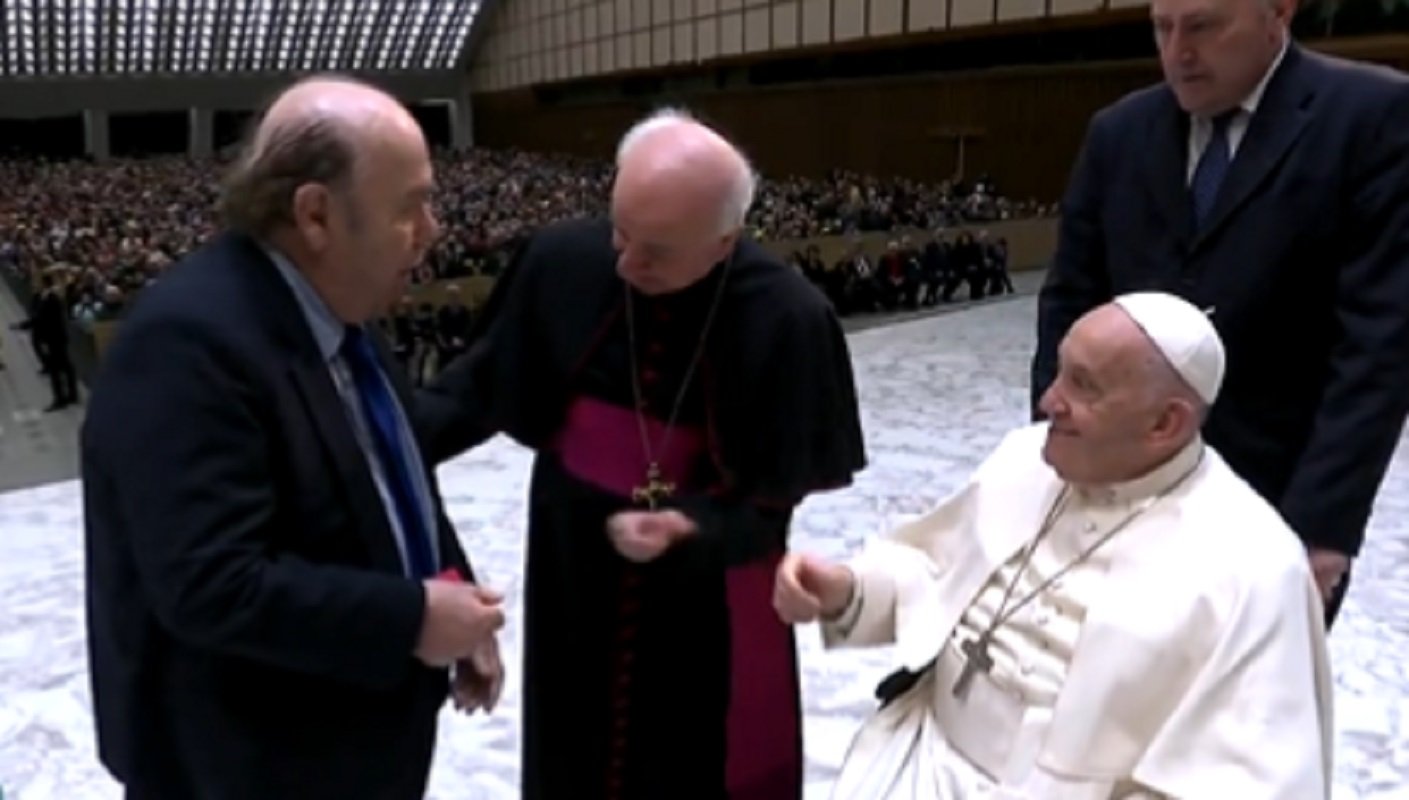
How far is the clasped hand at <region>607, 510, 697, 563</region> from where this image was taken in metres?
2.04

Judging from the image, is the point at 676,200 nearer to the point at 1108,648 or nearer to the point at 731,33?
the point at 1108,648

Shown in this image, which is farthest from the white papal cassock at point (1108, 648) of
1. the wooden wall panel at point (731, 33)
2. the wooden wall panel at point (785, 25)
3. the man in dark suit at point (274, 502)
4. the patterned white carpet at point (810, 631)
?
the wooden wall panel at point (731, 33)

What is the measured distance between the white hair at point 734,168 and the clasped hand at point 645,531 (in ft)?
1.41

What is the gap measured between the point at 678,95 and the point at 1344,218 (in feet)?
95.8

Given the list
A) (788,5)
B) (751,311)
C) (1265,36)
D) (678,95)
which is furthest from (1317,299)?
(678,95)

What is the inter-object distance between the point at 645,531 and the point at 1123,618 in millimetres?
680

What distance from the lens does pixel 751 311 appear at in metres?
2.26

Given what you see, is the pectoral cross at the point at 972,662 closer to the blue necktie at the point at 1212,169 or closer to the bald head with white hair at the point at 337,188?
the blue necktie at the point at 1212,169

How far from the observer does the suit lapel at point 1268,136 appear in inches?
83.5

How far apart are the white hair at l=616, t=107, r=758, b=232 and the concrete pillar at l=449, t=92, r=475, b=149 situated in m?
47.5

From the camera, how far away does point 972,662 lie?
6.31ft

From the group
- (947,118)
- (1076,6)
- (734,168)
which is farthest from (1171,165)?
(947,118)

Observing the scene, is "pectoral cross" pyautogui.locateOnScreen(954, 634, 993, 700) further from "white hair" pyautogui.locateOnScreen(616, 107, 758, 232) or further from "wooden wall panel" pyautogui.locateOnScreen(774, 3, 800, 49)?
"wooden wall panel" pyautogui.locateOnScreen(774, 3, 800, 49)

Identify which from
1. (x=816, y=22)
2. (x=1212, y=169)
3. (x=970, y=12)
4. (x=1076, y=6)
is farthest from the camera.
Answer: (x=816, y=22)
